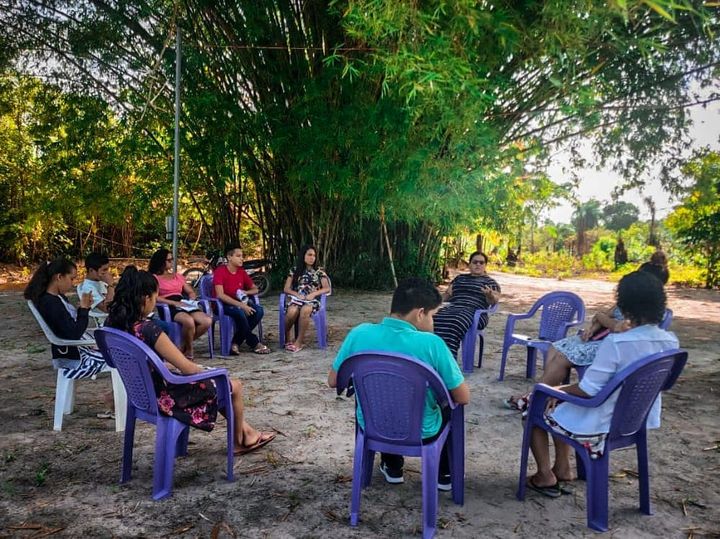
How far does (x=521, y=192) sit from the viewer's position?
31.0ft

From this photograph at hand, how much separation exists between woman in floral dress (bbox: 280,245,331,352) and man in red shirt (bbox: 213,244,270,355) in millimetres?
242

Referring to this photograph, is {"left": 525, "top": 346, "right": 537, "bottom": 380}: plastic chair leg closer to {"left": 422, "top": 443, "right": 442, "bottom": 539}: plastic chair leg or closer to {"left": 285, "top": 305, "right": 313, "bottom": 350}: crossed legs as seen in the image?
{"left": 285, "top": 305, "right": 313, "bottom": 350}: crossed legs

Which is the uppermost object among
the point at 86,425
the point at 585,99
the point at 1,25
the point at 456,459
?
the point at 1,25

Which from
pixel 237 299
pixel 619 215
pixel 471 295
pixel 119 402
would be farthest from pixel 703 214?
pixel 619 215

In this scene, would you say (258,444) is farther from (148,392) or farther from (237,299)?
(237,299)

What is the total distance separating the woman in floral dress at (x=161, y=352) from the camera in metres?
2.10

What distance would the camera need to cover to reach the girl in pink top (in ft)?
13.2

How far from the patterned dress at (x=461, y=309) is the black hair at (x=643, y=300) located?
1.65 m

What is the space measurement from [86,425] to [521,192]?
8.06m

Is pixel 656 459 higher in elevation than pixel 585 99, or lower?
lower

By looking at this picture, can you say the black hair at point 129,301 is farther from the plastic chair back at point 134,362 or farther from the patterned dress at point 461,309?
the patterned dress at point 461,309

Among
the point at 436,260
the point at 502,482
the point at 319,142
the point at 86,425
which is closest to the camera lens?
the point at 502,482

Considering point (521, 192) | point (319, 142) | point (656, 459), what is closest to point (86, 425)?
point (656, 459)

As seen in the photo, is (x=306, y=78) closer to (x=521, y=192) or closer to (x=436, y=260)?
(x=436, y=260)
